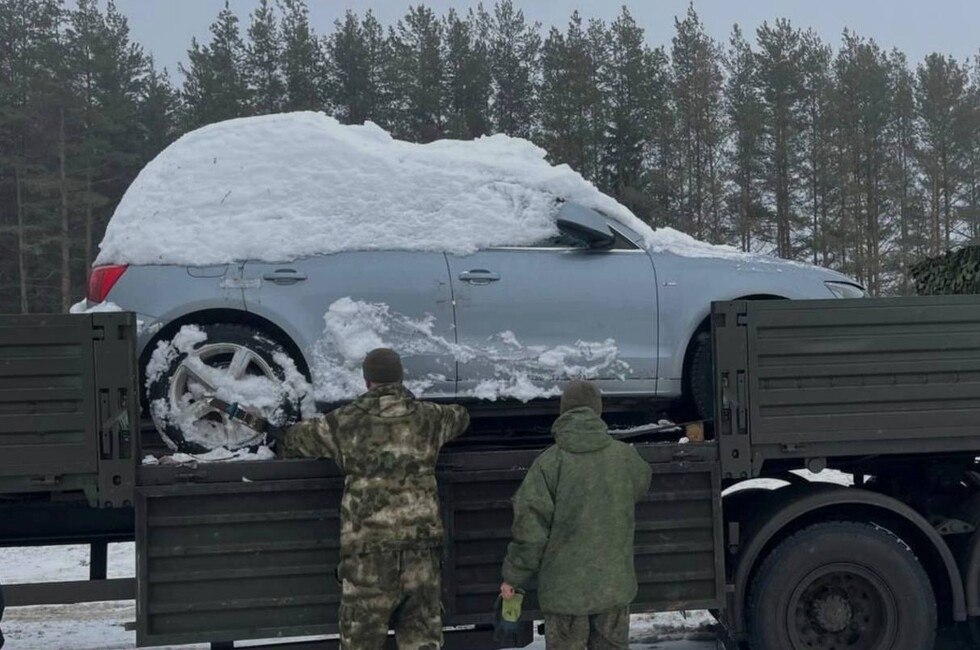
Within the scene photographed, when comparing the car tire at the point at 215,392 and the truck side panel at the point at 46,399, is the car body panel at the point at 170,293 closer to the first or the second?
the car tire at the point at 215,392

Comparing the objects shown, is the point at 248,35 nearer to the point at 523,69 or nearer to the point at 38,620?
the point at 523,69

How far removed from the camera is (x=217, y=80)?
24.7 meters

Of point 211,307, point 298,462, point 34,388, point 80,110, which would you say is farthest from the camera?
point 80,110

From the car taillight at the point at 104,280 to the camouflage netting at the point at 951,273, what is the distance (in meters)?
4.81

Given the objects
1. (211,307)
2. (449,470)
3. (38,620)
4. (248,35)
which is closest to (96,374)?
(211,307)

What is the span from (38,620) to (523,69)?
836 inches

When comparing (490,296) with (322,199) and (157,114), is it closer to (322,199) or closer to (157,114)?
(322,199)

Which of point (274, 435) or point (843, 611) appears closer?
point (274, 435)

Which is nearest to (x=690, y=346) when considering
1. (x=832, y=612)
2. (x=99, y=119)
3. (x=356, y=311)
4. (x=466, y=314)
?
(x=466, y=314)

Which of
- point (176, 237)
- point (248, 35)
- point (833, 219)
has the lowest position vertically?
point (176, 237)

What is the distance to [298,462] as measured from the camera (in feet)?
14.7

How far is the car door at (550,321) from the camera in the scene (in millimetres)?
5016

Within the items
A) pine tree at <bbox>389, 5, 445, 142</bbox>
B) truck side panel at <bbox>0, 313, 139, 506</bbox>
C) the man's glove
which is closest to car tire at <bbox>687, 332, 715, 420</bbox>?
the man's glove

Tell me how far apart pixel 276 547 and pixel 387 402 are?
0.87 m
